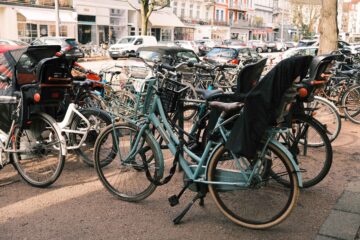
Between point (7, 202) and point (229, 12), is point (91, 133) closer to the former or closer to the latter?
point (7, 202)

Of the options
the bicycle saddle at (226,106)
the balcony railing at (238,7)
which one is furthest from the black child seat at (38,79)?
the balcony railing at (238,7)

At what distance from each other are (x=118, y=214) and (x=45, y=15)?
→ 35441mm

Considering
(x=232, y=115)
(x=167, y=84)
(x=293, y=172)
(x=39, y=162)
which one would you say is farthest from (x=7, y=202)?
(x=293, y=172)

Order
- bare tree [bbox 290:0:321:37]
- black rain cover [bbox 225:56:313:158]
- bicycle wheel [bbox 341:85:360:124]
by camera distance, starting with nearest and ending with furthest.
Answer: black rain cover [bbox 225:56:313:158], bicycle wheel [bbox 341:85:360:124], bare tree [bbox 290:0:321:37]

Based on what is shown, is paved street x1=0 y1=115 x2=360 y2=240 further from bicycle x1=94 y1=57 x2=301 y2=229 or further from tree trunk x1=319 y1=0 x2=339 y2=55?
tree trunk x1=319 y1=0 x2=339 y2=55

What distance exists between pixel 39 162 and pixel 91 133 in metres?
0.80

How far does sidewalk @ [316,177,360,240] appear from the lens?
11.7 feet

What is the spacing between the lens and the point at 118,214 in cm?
398

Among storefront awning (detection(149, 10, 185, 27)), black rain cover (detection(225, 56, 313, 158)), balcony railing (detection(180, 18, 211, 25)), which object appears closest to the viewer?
black rain cover (detection(225, 56, 313, 158))

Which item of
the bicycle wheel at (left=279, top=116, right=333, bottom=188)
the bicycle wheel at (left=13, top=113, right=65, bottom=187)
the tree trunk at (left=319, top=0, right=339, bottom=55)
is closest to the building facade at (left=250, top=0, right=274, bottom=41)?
the tree trunk at (left=319, top=0, right=339, bottom=55)

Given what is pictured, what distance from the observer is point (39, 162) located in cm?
488

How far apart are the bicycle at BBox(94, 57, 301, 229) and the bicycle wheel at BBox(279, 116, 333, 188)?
577mm

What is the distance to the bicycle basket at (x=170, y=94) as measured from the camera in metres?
4.12

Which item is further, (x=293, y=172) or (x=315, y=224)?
(x=315, y=224)
